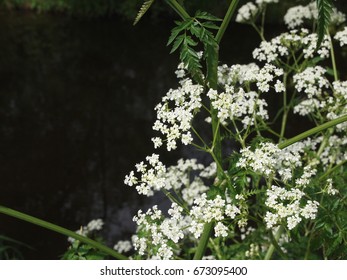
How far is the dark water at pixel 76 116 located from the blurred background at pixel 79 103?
0.02m

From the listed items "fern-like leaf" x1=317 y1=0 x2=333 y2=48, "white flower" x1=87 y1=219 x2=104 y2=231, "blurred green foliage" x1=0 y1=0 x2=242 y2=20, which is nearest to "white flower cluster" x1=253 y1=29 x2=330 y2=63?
"fern-like leaf" x1=317 y1=0 x2=333 y2=48

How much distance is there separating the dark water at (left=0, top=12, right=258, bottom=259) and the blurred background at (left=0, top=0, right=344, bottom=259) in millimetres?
17

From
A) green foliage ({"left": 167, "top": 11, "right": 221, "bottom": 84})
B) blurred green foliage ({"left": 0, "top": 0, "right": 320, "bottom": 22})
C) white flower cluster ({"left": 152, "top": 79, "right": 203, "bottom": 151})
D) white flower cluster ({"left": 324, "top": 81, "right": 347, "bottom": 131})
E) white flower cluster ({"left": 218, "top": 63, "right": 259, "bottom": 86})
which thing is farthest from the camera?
blurred green foliage ({"left": 0, "top": 0, "right": 320, "bottom": 22})

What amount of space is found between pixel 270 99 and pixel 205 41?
6239 millimetres

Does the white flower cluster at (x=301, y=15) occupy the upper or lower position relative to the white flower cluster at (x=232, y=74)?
upper

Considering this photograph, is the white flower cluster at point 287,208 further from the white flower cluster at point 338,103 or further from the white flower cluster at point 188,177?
the white flower cluster at point 188,177

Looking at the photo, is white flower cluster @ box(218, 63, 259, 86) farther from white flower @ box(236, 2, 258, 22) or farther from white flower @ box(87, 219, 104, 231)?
white flower @ box(87, 219, 104, 231)

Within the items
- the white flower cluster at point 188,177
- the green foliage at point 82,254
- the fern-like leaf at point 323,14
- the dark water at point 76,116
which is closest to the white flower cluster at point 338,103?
the white flower cluster at point 188,177

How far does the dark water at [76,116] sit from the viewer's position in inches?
246

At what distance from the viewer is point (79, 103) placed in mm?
8883

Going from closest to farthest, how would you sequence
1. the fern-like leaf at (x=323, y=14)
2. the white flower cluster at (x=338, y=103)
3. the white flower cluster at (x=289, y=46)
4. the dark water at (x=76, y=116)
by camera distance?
the fern-like leaf at (x=323, y=14)
the white flower cluster at (x=338, y=103)
the white flower cluster at (x=289, y=46)
the dark water at (x=76, y=116)

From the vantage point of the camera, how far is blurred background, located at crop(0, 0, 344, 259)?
20.5 feet

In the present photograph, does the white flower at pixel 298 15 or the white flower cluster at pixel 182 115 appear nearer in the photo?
the white flower cluster at pixel 182 115

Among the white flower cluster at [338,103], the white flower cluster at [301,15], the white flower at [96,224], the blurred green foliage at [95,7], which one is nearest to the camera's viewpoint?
the white flower cluster at [338,103]
